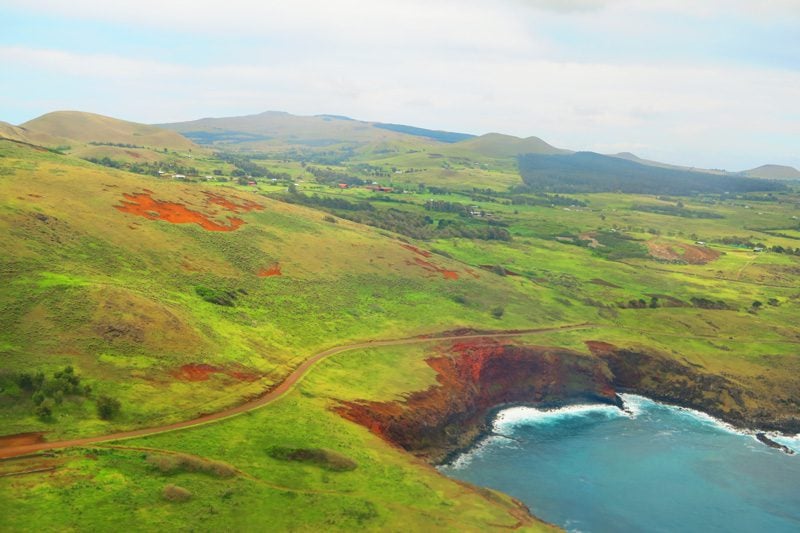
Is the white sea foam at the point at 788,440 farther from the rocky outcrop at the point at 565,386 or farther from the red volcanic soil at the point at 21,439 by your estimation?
the red volcanic soil at the point at 21,439

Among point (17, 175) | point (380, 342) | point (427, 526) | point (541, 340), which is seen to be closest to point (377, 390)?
point (380, 342)

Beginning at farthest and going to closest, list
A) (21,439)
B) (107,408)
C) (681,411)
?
(681,411), (107,408), (21,439)

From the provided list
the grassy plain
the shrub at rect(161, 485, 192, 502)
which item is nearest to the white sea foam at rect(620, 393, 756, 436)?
the grassy plain

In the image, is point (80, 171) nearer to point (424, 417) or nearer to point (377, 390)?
point (377, 390)

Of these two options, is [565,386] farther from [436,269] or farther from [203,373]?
[203,373]

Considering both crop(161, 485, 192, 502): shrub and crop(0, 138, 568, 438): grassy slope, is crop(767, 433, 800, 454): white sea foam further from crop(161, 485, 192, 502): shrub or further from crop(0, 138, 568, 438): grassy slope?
crop(161, 485, 192, 502): shrub

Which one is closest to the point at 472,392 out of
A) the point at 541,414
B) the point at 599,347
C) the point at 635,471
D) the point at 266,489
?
the point at 541,414
